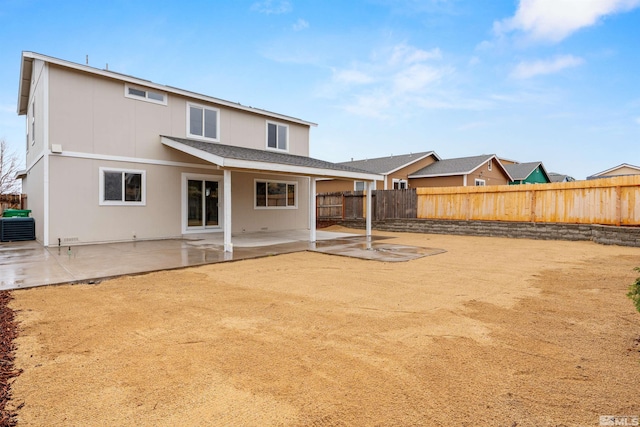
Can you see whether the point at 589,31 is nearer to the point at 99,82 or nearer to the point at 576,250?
the point at 576,250

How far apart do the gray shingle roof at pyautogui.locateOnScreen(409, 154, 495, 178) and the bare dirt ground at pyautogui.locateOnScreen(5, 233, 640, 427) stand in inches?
716

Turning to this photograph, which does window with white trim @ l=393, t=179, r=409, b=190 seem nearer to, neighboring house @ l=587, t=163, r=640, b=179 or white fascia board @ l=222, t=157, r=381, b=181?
white fascia board @ l=222, t=157, r=381, b=181

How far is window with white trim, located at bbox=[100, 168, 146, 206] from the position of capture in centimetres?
1095

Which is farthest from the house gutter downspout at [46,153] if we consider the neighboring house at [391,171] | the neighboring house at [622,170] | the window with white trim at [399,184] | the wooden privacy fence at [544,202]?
the neighboring house at [622,170]

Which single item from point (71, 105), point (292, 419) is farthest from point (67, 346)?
point (71, 105)

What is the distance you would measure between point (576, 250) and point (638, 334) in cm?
796

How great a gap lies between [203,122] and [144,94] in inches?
89.9

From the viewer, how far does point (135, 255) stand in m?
8.75

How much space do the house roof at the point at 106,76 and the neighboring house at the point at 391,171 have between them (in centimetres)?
879

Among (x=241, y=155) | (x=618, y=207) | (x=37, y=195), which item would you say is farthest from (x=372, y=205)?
(x=37, y=195)

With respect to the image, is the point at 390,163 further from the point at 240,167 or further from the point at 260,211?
the point at 240,167

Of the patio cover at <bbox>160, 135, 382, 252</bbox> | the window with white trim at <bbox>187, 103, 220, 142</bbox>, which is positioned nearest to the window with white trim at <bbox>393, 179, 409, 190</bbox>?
the patio cover at <bbox>160, 135, 382, 252</bbox>

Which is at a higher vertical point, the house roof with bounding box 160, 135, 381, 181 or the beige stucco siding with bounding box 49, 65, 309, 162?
the beige stucco siding with bounding box 49, 65, 309, 162

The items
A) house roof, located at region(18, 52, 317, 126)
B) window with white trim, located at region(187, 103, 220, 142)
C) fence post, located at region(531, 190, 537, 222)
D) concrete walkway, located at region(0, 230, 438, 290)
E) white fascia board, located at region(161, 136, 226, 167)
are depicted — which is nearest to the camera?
concrete walkway, located at region(0, 230, 438, 290)
